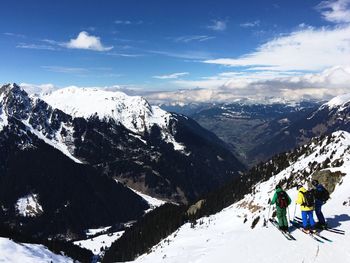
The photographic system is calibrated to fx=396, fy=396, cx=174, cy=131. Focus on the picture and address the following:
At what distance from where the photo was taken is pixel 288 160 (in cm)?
17662

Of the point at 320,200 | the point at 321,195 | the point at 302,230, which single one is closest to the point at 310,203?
the point at 320,200

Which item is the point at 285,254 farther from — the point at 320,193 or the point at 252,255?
the point at 320,193

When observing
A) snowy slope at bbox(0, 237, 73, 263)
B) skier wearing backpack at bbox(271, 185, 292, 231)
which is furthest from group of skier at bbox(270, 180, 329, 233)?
snowy slope at bbox(0, 237, 73, 263)

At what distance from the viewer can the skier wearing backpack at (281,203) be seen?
3909 centimetres

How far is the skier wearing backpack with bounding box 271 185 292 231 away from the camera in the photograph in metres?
39.1

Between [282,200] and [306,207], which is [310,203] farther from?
[282,200]

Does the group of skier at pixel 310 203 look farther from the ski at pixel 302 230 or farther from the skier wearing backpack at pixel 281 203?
the ski at pixel 302 230

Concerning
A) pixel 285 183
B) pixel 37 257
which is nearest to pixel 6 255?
pixel 37 257

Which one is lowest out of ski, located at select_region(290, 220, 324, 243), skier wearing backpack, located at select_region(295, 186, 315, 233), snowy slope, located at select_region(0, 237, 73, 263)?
snowy slope, located at select_region(0, 237, 73, 263)

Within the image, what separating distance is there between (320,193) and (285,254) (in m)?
7.97

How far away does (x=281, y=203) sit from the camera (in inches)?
1538

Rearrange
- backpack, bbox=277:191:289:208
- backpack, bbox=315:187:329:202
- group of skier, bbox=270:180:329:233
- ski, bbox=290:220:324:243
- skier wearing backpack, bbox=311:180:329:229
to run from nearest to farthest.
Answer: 1. ski, bbox=290:220:324:243
2. group of skier, bbox=270:180:329:233
3. skier wearing backpack, bbox=311:180:329:229
4. backpack, bbox=315:187:329:202
5. backpack, bbox=277:191:289:208

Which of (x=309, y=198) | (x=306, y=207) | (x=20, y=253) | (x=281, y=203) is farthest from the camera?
(x=20, y=253)

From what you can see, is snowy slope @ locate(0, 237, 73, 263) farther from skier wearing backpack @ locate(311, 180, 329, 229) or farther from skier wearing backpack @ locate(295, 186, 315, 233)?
skier wearing backpack @ locate(311, 180, 329, 229)
